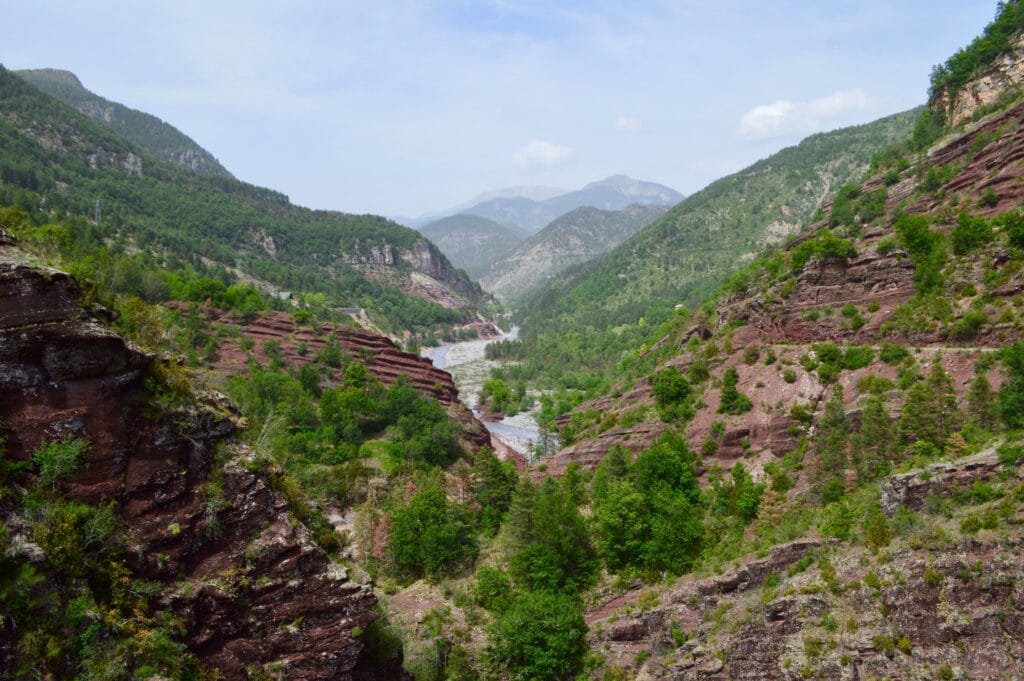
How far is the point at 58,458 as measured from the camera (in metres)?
20.0

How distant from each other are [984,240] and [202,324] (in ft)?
287

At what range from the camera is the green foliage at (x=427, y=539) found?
43.2m

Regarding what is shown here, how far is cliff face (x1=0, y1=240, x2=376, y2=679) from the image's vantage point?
20.2m

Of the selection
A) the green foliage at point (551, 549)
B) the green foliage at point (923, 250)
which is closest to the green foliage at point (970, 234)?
the green foliage at point (923, 250)

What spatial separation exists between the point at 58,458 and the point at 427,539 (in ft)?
88.1

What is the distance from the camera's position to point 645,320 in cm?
18625

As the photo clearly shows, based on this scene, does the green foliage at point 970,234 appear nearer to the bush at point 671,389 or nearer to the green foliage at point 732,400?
the green foliage at point 732,400

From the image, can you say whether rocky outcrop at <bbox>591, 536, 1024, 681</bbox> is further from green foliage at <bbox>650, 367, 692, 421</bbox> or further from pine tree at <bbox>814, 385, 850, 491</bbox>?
green foliage at <bbox>650, 367, 692, 421</bbox>

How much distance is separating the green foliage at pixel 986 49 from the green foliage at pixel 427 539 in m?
71.3

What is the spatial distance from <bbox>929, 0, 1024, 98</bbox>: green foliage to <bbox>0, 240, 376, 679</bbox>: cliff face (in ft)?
264

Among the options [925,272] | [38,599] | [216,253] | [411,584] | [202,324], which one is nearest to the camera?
[38,599]

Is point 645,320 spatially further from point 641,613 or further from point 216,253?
point 641,613

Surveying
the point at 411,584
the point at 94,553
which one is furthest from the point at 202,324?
the point at 94,553

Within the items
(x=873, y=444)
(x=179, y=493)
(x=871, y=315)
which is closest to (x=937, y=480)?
(x=873, y=444)
